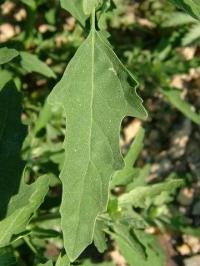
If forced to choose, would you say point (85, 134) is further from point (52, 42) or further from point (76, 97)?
point (52, 42)

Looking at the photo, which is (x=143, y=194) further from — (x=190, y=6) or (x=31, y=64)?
(x=190, y=6)

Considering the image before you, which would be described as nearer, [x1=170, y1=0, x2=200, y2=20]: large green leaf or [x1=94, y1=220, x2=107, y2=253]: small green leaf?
[x1=170, y1=0, x2=200, y2=20]: large green leaf

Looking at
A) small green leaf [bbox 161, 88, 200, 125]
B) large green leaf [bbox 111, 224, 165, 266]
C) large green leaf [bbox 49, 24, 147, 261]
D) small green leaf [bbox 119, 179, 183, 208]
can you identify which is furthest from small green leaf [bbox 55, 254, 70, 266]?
A: small green leaf [bbox 161, 88, 200, 125]

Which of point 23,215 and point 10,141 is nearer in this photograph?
point 23,215

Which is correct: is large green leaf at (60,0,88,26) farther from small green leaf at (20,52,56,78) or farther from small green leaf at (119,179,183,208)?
small green leaf at (119,179,183,208)

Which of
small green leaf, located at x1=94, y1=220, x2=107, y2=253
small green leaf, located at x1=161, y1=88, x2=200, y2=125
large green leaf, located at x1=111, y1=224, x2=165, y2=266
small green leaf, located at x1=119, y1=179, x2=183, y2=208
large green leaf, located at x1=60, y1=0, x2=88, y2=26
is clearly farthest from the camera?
small green leaf, located at x1=161, y1=88, x2=200, y2=125

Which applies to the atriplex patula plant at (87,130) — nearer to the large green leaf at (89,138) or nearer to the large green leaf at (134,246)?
the large green leaf at (89,138)

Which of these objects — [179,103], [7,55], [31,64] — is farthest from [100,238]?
[179,103]
